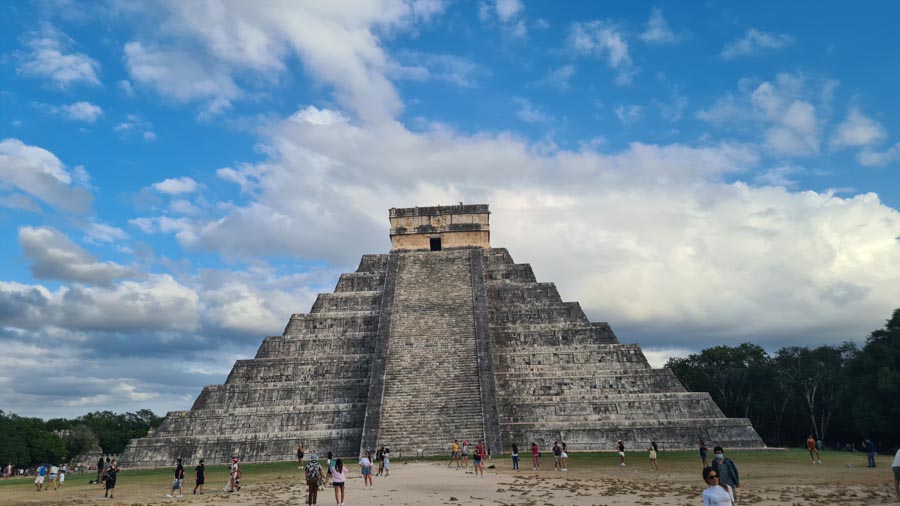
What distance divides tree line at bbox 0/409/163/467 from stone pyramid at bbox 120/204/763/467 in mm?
32175

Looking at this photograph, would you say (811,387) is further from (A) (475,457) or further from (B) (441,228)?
(A) (475,457)

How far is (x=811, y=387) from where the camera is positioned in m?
36.3

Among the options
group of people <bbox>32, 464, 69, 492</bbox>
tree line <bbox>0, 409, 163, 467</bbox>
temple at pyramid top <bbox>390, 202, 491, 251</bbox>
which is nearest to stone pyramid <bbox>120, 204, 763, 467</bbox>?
group of people <bbox>32, 464, 69, 492</bbox>

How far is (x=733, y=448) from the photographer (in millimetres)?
20297

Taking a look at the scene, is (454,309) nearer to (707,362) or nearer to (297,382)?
(297,382)

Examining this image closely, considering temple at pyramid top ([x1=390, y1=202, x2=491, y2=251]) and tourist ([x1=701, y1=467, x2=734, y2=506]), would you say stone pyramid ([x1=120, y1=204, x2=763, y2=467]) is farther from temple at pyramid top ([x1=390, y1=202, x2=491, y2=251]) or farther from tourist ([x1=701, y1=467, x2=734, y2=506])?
tourist ([x1=701, y1=467, x2=734, y2=506])

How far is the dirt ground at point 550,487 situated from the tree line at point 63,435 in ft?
118

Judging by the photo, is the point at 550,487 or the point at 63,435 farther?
the point at 63,435

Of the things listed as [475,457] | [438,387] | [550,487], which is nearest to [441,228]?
[438,387]

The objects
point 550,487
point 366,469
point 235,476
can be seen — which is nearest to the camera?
point 550,487

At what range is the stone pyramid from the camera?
20.7m

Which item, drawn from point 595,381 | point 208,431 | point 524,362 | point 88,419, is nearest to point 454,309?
point 524,362

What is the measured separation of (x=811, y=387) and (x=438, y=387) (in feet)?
84.6

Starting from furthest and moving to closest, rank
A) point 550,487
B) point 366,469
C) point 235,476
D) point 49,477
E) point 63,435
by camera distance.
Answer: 1. point 63,435
2. point 49,477
3. point 235,476
4. point 366,469
5. point 550,487
